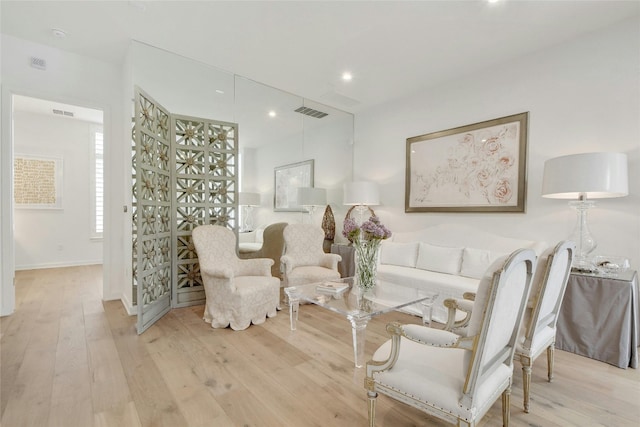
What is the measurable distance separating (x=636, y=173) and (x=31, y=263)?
8948 millimetres

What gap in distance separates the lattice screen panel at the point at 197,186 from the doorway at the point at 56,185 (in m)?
2.92

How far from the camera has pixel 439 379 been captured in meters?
1.24

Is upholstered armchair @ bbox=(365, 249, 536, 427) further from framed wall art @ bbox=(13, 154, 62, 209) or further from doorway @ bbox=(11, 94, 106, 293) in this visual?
framed wall art @ bbox=(13, 154, 62, 209)

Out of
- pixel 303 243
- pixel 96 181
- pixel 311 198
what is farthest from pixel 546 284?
pixel 96 181

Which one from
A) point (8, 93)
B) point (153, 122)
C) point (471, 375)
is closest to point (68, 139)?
point (8, 93)

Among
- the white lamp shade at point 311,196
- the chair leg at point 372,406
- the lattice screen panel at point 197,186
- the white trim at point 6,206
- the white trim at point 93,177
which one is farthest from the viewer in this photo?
the white trim at point 93,177

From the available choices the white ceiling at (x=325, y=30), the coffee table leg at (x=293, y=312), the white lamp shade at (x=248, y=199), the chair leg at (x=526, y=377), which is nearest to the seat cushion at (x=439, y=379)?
the chair leg at (x=526, y=377)

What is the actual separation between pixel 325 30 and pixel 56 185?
20.6 ft

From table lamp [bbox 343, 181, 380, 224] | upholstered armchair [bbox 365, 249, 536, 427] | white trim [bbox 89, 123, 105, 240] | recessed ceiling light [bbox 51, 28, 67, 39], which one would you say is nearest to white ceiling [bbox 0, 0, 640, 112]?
recessed ceiling light [bbox 51, 28, 67, 39]

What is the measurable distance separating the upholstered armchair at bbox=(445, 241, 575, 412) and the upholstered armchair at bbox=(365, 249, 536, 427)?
1.21 ft

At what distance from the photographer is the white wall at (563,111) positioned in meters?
2.61

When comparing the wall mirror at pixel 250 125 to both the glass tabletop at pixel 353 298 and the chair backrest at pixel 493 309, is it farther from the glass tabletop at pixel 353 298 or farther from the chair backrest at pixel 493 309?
the chair backrest at pixel 493 309

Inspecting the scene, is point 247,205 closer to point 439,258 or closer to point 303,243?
point 303,243

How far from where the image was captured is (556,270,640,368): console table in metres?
2.22
